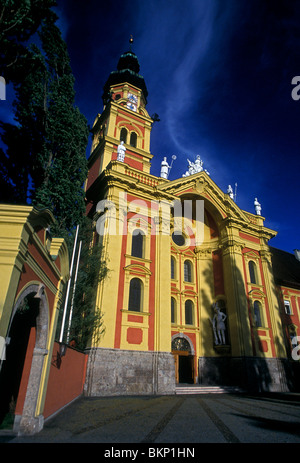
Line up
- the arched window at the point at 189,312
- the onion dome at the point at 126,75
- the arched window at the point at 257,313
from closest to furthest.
Result: the arched window at the point at 189,312
the arched window at the point at 257,313
the onion dome at the point at 126,75

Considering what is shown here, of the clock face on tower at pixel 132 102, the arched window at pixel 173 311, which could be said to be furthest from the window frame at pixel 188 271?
the clock face on tower at pixel 132 102

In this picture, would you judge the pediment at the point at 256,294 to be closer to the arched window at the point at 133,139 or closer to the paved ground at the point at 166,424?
the paved ground at the point at 166,424

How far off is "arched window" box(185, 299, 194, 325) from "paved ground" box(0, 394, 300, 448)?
8.83 meters

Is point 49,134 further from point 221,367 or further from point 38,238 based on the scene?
point 221,367

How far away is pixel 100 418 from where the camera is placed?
792 cm

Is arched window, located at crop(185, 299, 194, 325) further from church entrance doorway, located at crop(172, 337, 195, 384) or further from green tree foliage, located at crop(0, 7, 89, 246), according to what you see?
green tree foliage, located at crop(0, 7, 89, 246)

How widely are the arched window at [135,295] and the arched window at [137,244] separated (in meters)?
1.73

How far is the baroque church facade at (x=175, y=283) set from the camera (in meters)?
14.3

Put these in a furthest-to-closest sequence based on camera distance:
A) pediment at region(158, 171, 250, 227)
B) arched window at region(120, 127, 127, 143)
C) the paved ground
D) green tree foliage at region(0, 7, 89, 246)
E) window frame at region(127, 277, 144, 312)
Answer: arched window at region(120, 127, 127, 143) → pediment at region(158, 171, 250, 227) → window frame at region(127, 277, 144, 312) → green tree foliage at region(0, 7, 89, 246) → the paved ground

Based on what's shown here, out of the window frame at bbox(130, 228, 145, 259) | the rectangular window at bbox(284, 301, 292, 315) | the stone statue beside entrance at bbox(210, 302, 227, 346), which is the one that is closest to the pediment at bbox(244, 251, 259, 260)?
the stone statue beside entrance at bbox(210, 302, 227, 346)

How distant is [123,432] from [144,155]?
2042cm

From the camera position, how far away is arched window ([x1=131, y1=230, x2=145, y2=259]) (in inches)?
678

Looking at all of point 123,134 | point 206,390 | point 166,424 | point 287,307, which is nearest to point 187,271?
point 206,390
